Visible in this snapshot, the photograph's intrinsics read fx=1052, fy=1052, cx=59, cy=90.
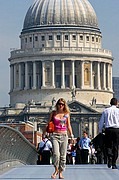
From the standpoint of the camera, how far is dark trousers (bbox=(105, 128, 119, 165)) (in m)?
29.1

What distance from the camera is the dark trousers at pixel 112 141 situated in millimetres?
29094

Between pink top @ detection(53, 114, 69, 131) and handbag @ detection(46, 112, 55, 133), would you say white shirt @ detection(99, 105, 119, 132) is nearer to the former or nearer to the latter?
Result: pink top @ detection(53, 114, 69, 131)

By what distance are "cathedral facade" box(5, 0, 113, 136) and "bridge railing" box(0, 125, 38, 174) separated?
429ft

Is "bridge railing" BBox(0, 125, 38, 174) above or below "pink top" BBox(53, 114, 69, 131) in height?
below

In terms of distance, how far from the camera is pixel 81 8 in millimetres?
180625

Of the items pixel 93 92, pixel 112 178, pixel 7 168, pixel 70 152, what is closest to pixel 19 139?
pixel 7 168

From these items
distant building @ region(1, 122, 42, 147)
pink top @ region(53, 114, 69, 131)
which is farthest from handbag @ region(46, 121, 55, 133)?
distant building @ region(1, 122, 42, 147)

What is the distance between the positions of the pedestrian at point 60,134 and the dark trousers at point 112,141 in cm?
265

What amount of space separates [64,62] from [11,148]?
14383cm

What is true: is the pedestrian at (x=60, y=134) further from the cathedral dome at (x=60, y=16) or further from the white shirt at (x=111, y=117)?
the cathedral dome at (x=60, y=16)

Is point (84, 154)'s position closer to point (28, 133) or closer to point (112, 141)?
point (112, 141)

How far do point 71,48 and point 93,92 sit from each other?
9.37 metres

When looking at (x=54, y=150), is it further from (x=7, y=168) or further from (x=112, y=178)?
(x=7, y=168)

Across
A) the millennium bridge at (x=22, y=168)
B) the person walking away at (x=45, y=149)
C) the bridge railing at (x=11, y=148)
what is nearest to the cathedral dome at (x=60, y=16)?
the millennium bridge at (x=22, y=168)
